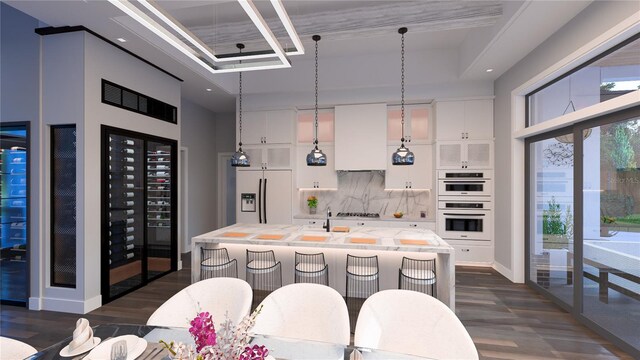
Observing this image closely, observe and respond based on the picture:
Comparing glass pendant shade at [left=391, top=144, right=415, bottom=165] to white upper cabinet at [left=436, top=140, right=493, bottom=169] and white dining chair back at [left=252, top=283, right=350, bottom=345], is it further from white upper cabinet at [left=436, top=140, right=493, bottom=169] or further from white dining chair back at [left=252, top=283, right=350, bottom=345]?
white dining chair back at [left=252, top=283, right=350, bottom=345]

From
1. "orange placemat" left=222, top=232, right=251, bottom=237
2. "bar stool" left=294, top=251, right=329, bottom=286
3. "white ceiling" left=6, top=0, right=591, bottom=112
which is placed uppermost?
"white ceiling" left=6, top=0, right=591, bottom=112

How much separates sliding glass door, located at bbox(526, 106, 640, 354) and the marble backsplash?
1979mm

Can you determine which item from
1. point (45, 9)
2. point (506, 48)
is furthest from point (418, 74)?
point (45, 9)

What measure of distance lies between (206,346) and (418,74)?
522 centimetres

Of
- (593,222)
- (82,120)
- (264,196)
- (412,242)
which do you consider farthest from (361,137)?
(82,120)

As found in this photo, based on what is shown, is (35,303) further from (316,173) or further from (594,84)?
(594,84)

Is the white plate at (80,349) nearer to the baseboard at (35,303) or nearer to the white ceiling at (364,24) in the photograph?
the baseboard at (35,303)

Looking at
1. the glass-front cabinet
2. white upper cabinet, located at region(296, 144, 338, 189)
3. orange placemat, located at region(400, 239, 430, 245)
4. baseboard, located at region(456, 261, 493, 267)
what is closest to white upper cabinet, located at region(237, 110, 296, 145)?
white upper cabinet, located at region(296, 144, 338, 189)

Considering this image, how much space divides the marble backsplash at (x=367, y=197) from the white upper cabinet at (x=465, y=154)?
783 millimetres

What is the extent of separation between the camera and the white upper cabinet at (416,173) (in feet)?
17.0

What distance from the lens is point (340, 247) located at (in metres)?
2.97

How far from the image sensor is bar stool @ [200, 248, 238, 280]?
10.4 feet

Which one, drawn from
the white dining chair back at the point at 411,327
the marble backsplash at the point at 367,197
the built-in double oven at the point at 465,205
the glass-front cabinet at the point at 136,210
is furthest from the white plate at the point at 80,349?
the built-in double oven at the point at 465,205

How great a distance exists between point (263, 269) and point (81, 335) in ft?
6.10
